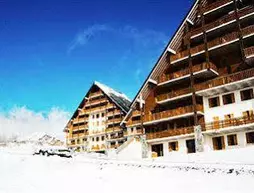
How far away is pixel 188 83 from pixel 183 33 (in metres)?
7.19

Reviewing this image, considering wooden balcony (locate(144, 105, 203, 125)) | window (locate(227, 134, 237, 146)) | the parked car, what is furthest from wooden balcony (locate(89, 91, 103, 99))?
window (locate(227, 134, 237, 146))

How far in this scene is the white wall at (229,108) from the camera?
121ft

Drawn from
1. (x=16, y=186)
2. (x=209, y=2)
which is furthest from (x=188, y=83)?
(x=16, y=186)

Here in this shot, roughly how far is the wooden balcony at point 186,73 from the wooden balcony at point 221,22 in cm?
483

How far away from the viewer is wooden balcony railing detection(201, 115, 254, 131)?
116 ft

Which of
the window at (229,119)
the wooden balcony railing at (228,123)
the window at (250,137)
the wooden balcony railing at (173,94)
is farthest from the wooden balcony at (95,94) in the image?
the window at (250,137)

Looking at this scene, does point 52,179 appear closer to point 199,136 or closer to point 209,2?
point 199,136

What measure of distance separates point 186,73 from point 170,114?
5.85m

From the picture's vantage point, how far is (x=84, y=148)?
77625 mm

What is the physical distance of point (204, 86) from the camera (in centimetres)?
3975

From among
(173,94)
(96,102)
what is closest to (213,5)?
(173,94)

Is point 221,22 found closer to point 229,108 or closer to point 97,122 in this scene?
point 229,108

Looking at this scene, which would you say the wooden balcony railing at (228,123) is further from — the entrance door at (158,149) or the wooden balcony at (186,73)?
the entrance door at (158,149)

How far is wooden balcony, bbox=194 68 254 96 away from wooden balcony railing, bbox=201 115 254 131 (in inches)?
152
